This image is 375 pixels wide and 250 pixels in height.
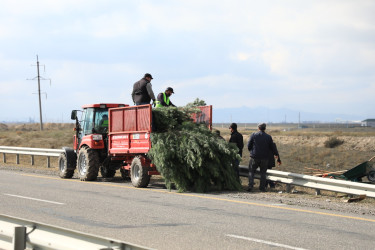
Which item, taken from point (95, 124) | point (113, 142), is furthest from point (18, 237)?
point (95, 124)

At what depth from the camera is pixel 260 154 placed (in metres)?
15.6

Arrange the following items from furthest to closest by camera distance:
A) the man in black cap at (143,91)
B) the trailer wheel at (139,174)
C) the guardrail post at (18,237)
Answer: the man in black cap at (143,91)
the trailer wheel at (139,174)
the guardrail post at (18,237)

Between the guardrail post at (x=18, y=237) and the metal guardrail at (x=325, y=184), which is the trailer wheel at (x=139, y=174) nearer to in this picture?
the metal guardrail at (x=325, y=184)

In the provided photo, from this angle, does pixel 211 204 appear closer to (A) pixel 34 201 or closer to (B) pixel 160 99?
(A) pixel 34 201

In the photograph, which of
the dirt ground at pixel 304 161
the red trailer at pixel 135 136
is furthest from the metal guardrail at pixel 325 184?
the red trailer at pixel 135 136

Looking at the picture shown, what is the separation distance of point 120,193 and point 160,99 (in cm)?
365

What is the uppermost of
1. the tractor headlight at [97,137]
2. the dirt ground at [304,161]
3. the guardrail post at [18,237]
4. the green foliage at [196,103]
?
the green foliage at [196,103]

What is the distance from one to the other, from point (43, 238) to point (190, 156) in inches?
361

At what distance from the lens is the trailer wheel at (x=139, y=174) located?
15898 millimetres

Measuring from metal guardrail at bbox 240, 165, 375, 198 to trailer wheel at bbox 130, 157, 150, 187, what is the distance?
328 cm

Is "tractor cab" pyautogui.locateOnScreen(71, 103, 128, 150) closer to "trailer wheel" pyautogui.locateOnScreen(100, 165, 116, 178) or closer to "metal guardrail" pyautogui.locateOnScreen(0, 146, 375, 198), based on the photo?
"trailer wheel" pyautogui.locateOnScreen(100, 165, 116, 178)

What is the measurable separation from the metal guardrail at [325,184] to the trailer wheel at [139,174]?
3.28m

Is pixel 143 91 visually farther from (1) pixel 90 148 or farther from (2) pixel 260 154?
(2) pixel 260 154

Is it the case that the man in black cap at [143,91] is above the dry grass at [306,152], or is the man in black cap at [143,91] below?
above
